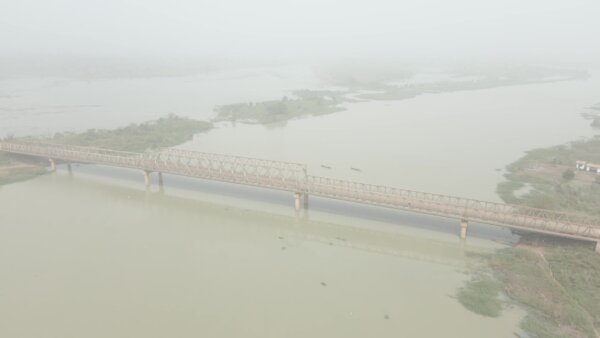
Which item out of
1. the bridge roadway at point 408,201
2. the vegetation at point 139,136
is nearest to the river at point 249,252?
the bridge roadway at point 408,201

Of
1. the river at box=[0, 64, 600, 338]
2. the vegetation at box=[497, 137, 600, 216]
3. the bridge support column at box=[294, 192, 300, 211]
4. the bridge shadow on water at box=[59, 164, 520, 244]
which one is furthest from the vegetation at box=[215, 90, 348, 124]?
the vegetation at box=[497, 137, 600, 216]

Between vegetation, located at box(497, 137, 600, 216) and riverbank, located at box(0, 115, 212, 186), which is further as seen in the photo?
riverbank, located at box(0, 115, 212, 186)

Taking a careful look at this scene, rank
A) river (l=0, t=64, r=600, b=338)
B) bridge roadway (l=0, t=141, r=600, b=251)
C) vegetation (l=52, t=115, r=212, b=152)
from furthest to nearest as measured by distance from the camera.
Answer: vegetation (l=52, t=115, r=212, b=152)
bridge roadway (l=0, t=141, r=600, b=251)
river (l=0, t=64, r=600, b=338)

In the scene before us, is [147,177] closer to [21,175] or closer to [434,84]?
[21,175]

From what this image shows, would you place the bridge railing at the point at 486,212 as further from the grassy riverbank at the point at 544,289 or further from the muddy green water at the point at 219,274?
the muddy green water at the point at 219,274

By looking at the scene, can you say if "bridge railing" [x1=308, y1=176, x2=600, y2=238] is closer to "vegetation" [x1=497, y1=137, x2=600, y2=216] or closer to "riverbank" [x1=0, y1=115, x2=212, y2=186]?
"vegetation" [x1=497, y1=137, x2=600, y2=216]

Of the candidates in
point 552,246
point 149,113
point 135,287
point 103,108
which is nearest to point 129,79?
point 103,108

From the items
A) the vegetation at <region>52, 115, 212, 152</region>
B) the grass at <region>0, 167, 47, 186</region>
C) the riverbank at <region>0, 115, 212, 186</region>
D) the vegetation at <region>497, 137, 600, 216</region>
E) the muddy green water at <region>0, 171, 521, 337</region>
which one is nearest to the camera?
the muddy green water at <region>0, 171, 521, 337</region>
